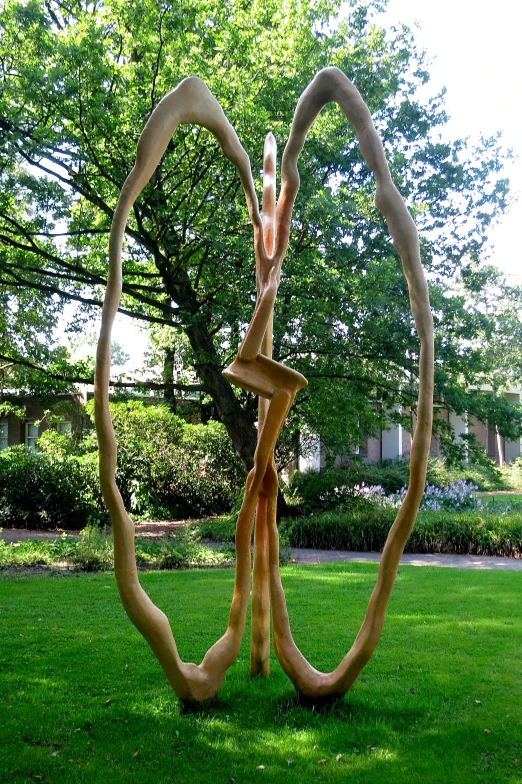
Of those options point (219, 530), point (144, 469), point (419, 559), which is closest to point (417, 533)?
point (419, 559)

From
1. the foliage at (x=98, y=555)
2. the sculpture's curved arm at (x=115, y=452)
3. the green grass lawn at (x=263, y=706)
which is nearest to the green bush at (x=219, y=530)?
the foliage at (x=98, y=555)

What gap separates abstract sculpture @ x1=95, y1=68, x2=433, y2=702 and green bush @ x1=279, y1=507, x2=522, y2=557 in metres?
7.60

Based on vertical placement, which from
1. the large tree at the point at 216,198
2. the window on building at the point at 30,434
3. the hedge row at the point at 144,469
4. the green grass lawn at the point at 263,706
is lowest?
the green grass lawn at the point at 263,706

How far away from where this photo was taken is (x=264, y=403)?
16.2 ft

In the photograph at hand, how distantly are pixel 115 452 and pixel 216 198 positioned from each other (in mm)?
9109

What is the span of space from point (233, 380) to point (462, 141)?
46.7 feet

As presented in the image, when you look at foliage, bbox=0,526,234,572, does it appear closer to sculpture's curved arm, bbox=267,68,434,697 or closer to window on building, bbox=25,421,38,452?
sculpture's curved arm, bbox=267,68,434,697

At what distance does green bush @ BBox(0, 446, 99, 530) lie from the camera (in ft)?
51.4

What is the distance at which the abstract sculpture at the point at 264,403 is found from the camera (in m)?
3.80

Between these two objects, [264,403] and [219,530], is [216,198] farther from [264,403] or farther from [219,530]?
[264,403]

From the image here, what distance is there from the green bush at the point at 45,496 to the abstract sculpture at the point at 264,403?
1158 cm

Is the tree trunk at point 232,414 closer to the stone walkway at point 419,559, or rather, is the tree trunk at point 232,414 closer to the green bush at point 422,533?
the green bush at point 422,533

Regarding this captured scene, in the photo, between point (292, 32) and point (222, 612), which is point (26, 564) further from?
point (292, 32)

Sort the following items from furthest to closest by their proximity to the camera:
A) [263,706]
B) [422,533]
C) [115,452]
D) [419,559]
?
[422,533], [419,559], [263,706], [115,452]
